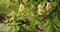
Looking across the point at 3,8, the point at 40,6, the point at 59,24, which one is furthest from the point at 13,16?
the point at 3,8

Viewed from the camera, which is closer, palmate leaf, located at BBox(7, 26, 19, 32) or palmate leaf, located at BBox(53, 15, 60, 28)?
palmate leaf, located at BBox(53, 15, 60, 28)

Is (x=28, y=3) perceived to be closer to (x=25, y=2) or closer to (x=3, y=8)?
(x=25, y=2)

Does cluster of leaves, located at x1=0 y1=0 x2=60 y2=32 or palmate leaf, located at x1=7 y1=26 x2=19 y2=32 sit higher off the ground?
cluster of leaves, located at x1=0 y1=0 x2=60 y2=32

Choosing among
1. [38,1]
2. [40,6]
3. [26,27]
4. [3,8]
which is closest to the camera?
[40,6]

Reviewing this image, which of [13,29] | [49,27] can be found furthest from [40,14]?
[13,29]

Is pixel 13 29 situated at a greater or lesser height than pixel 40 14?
lesser

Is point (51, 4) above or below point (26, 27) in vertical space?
above

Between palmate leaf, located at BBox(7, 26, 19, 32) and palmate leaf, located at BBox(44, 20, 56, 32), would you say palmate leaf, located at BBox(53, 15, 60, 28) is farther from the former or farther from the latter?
palmate leaf, located at BBox(7, 26, 19, 32)

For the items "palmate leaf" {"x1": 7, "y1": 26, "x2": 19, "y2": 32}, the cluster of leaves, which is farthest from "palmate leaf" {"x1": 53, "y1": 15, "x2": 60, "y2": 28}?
"palmate leaf" {"x1": 7, "y1": 26, "x2": 19, "y2": 32}

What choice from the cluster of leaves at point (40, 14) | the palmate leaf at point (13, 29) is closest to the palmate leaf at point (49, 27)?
the cluster of leaves at point (40, 14)

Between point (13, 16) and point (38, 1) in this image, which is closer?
point (38, 1)

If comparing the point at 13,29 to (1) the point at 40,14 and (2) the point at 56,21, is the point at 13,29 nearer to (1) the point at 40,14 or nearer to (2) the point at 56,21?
(1) the point at 40,14
